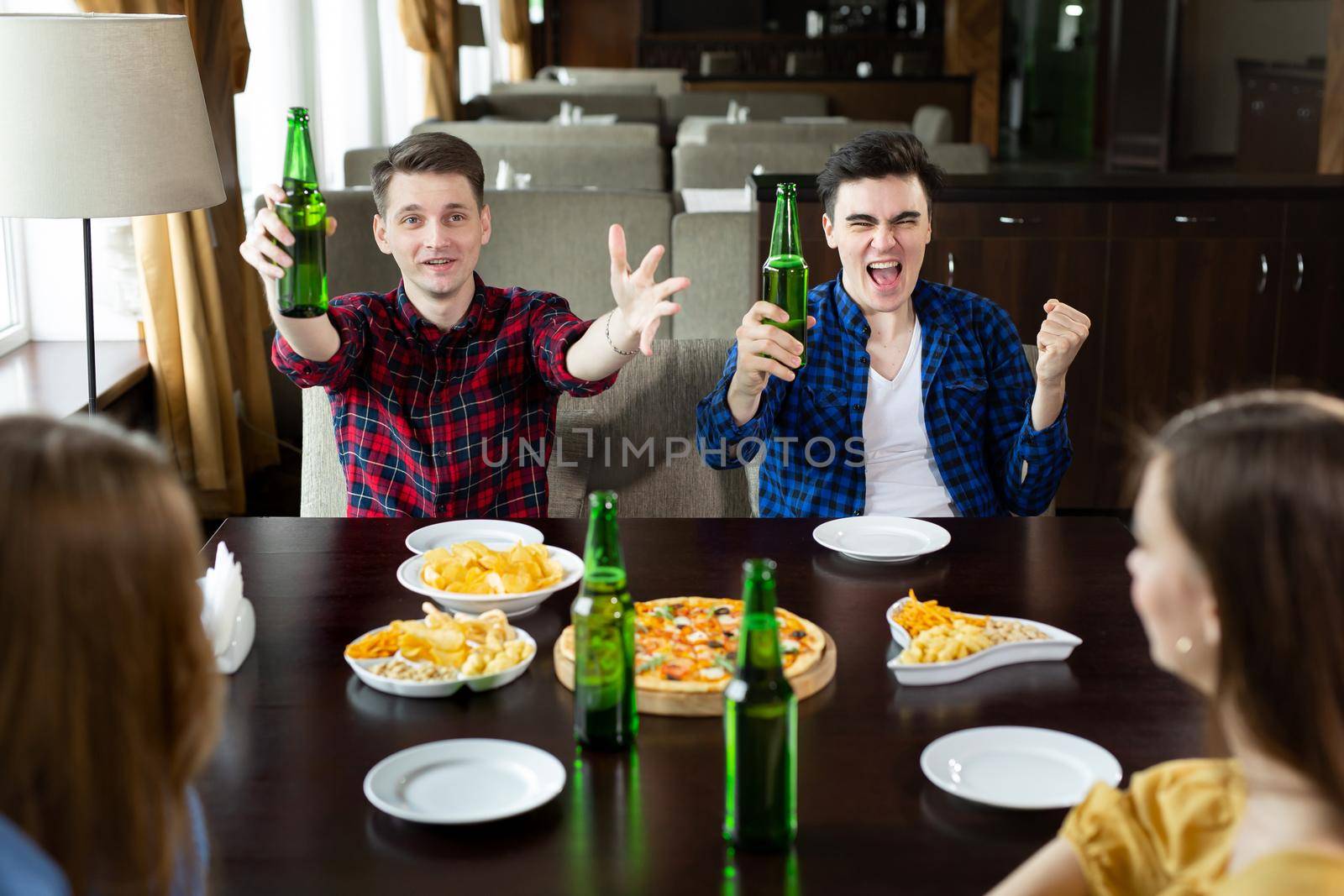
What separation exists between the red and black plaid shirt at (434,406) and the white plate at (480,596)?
55cm

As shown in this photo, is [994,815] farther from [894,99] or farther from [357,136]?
[894,99]

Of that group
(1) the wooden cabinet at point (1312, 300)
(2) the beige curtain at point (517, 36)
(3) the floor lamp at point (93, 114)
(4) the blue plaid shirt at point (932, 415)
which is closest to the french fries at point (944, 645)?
(4) the blue plaid shirt at point (932, 415)

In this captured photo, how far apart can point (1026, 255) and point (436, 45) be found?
4.75m

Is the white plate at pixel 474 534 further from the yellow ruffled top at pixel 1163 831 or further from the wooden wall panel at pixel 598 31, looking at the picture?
the wooden wall panel at pixel 598 31

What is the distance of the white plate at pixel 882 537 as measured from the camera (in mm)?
1730

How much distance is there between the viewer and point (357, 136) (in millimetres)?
6629

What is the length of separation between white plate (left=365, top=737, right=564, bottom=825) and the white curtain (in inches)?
150

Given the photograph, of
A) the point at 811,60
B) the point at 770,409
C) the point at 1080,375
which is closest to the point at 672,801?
the point at 770,409

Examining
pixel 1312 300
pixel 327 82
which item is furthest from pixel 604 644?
pixel 327 82

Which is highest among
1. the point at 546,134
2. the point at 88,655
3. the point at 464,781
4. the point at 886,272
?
the point at 546,134

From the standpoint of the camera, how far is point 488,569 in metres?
1.57

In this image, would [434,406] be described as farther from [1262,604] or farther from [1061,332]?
[1262,604]

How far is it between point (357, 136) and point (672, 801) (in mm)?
5954

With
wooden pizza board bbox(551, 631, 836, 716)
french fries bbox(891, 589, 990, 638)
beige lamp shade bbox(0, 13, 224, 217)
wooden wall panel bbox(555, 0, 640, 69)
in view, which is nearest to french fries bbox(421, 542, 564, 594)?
wooden pizza board bbox(551, 631, 836, 716)
